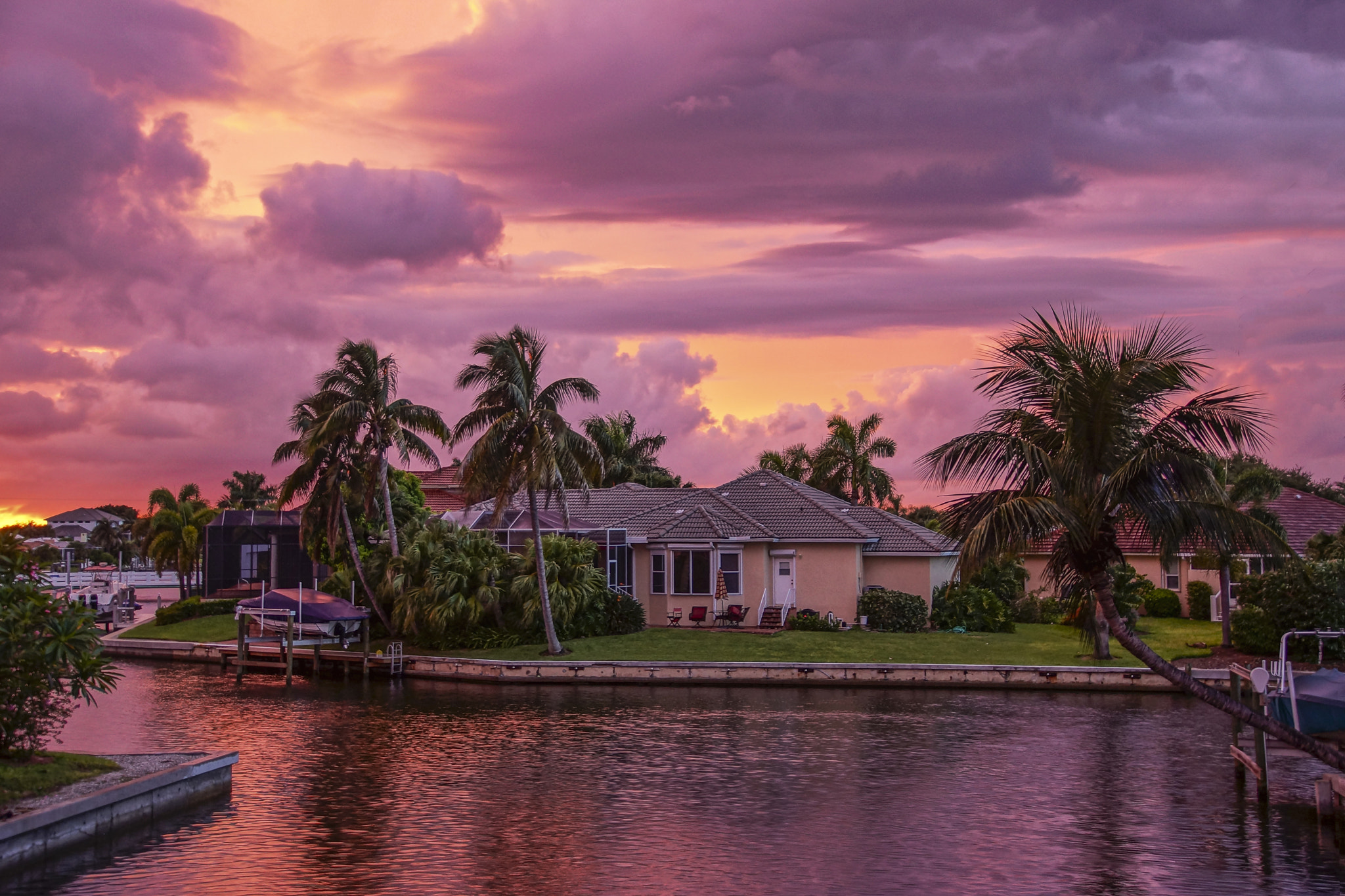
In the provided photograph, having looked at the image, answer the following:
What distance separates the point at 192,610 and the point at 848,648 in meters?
30.1

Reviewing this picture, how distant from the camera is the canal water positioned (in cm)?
1605

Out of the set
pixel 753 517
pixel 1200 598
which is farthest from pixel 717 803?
pixel 1200 598

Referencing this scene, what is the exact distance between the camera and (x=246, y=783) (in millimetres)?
22094

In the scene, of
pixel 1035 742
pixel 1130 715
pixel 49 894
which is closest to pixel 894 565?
pixel 1130 715

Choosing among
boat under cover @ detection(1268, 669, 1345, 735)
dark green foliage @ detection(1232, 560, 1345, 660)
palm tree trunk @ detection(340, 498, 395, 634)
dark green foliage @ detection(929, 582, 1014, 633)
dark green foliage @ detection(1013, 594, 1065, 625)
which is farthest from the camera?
dark green foliage @ detection(1013, 594, 1065, 625)

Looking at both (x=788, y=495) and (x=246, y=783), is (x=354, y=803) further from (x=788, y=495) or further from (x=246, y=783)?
(x=788, y=495)

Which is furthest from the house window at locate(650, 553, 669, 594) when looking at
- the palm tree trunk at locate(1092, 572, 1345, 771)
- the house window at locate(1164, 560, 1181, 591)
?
the palm tree trunk at locate(1092, 572, 1345, 771)

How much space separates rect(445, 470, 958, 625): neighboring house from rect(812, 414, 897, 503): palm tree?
557 inches

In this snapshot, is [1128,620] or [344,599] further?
[344,599]

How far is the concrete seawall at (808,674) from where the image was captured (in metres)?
33.1

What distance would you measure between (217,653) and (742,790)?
29264 mm

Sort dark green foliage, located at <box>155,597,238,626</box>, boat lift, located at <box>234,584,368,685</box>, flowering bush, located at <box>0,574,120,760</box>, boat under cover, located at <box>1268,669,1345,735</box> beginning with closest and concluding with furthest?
flowering bush, located at <box>0,574,120,760</box> → boat under cover, located at <box>1268,669,1345,735</box> → boat lift, located at <box>234,584,368,685</box> → dark green foliage, located at <box>155,597,238,626</box>

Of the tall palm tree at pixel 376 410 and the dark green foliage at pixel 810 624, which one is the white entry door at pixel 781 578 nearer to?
the dark green foliage at pixel 810 624

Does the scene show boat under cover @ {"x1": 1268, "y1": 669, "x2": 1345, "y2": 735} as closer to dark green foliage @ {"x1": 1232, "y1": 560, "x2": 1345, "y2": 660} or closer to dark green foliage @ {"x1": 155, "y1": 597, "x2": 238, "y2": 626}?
dark green foliage @ {"x1": 1232, "y1": 560, "x2": 1345, "y2": 660}
